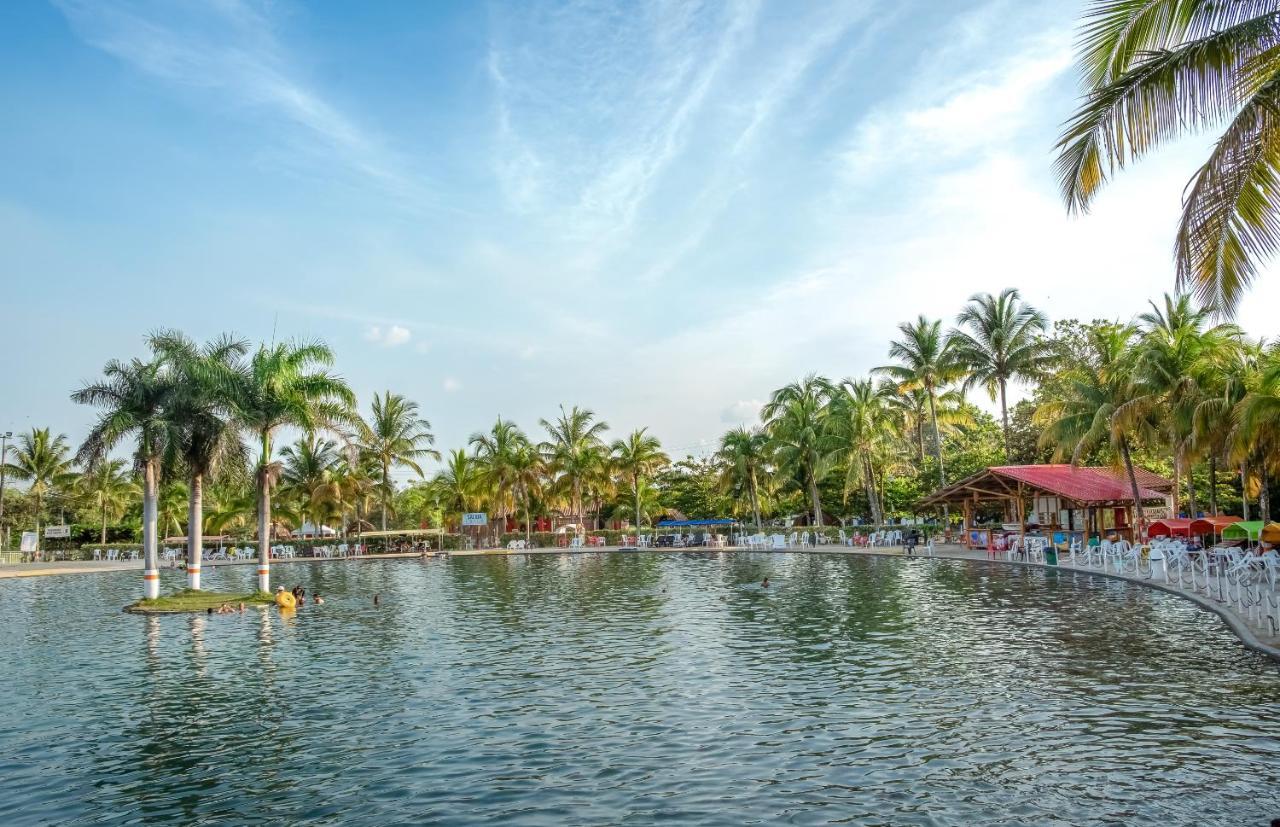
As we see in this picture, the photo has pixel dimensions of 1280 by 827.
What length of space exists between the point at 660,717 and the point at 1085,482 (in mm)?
32088

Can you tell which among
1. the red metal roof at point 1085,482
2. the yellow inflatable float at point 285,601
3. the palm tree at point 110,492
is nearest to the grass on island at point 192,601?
the yellow inflatable float at point 285,601

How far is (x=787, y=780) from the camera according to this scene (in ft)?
28.3

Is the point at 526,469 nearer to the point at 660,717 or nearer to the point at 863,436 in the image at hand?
the point at 863,436

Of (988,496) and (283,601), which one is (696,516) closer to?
(988,496)

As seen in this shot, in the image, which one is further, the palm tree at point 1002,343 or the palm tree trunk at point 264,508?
the palm tree at point 1002,343

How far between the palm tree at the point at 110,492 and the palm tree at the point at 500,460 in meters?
25.6

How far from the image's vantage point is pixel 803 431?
54.2 metres

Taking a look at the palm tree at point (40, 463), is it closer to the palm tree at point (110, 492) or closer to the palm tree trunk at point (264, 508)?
the palm tree at point (110, 492)

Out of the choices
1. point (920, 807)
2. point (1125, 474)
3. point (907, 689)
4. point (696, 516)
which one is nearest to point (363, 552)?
point (696, 516)

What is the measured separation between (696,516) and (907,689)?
6013cm

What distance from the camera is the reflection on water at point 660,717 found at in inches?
321

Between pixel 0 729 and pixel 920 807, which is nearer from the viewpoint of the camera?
pixel 920 807

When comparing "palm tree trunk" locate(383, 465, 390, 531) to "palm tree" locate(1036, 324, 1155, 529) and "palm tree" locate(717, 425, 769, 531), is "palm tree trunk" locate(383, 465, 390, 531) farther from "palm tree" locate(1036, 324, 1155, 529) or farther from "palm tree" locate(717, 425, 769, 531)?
"palm tree" locate(1036, 324, 1155, 529)

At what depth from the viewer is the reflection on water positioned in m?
8.15
